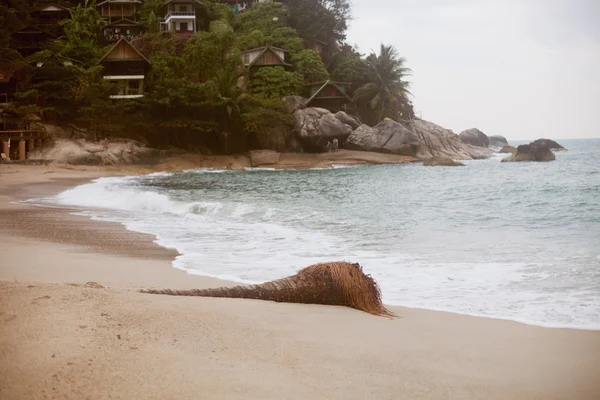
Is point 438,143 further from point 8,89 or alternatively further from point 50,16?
point 50,16

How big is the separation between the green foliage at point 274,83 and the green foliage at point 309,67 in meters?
2.65

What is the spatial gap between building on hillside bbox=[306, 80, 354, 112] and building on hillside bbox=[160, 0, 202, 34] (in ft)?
47.1

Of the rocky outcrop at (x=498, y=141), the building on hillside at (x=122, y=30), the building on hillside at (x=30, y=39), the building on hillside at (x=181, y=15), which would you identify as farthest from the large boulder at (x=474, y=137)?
the building on hillside at (x=30, y=39)

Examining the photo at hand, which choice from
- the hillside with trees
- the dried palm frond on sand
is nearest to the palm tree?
the hillside with trees

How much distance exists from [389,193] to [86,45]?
35.0m

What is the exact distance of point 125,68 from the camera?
149ft

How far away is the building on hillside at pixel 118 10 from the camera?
54.1 metres

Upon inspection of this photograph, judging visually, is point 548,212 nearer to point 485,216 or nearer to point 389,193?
point 485,216

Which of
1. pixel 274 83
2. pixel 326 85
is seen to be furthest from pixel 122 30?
pixel 326 85

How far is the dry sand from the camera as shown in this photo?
8.55 ft

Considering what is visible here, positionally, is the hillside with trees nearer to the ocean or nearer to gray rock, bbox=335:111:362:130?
gray rock, bbox=335:111:362:130

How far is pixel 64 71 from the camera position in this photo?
4253 cm

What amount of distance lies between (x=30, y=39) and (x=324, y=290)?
53767 millimetres

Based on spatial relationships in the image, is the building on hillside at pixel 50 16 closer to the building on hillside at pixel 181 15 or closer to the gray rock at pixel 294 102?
the building on hillside at pixel 181 15
